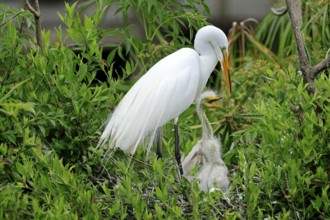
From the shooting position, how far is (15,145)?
369 centimetres

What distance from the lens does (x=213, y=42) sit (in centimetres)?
421

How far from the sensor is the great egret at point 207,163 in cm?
392

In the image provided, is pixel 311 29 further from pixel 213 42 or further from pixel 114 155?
pixel 114 155

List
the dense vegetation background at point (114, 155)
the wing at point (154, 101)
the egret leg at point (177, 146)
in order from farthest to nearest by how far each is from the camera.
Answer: the egret leg at point (177, 146)
the wing at point (154, 101)
the dense vegetation background at point (114, 155)

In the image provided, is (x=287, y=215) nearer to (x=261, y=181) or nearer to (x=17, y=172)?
(x=261, y=181)

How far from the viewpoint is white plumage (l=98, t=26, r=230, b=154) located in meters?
3.89

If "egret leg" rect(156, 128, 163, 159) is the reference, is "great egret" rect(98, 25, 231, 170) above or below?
above

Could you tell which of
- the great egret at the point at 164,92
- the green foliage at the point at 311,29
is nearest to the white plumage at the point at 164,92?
the great egret at the point at 164,92

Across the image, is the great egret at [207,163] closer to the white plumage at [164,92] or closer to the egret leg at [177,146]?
the egret leg at [177,146]

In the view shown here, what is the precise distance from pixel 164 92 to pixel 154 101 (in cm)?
6

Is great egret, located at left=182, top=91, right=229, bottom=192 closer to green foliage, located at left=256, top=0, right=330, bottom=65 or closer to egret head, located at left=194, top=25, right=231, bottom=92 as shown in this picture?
egret head, located at left=194, top=25, right=231, bottom=92

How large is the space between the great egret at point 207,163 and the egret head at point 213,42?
0.85 feet

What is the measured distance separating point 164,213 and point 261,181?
1.41 feet

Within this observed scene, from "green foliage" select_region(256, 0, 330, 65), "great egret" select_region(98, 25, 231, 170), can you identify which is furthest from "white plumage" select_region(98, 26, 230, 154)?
"green foliage" select_region(256, 0, 330, 65)
